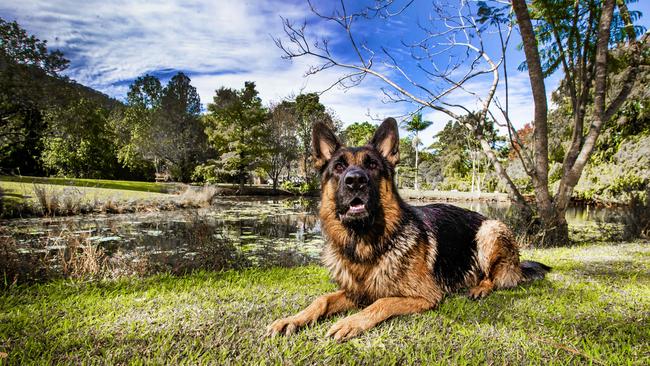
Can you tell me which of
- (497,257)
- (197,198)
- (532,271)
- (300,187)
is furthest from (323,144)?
(300,187)

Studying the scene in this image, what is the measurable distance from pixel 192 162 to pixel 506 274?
136 feet

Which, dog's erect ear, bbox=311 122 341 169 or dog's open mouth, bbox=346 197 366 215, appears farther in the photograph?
dog's erect ear, bbox=311 122 341 169

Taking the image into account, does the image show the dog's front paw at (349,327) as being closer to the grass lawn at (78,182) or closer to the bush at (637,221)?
the bush at (637,221)

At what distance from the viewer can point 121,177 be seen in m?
40.7

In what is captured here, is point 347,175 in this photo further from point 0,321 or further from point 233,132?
point 233,132

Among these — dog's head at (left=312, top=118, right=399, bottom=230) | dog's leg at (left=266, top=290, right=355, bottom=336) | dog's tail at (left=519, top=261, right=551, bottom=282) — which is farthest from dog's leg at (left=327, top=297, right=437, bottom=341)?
dog's tail at (left=519, top=261, right=551, bottom=282)

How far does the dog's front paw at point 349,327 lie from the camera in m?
2.12

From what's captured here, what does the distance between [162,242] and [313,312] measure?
7.28 m

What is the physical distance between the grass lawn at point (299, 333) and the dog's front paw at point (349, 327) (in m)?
0.06

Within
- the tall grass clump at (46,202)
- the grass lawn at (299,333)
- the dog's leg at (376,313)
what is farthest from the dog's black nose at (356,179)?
the tall grass clump at (46,202)

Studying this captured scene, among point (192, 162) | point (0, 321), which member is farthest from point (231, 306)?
point (192, 162)

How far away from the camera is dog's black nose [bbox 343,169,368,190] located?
2578 mm

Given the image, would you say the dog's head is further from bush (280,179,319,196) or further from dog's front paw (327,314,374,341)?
bush (280,179,319,196)

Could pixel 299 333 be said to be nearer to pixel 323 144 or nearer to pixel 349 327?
pixel 349 327
